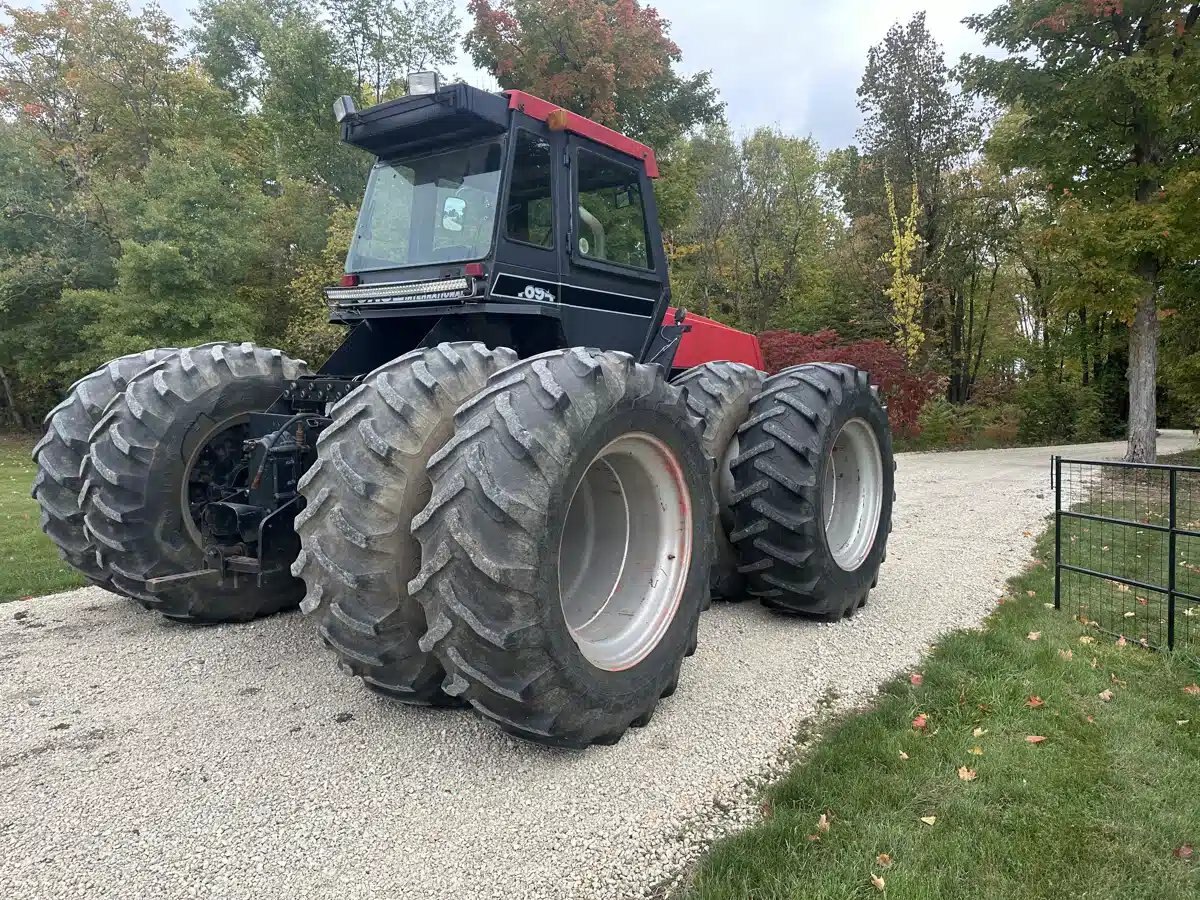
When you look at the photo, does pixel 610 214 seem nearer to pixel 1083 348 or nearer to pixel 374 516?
pixel 374 516

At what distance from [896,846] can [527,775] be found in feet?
4.28

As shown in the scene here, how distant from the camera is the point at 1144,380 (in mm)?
13672

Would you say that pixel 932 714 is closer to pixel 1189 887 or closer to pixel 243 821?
pixel 1189 887

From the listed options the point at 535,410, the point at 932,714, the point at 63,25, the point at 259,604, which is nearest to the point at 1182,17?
the point at 932,714

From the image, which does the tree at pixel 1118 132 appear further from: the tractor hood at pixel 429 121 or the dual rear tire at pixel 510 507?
the tractor hood at pixel 429 121

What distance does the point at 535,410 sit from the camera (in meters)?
2.65

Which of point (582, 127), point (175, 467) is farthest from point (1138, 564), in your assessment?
point (175, 467)

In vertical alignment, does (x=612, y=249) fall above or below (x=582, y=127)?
below

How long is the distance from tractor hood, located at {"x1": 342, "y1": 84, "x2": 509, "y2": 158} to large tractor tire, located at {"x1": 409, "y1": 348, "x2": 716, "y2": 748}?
148 centimetres

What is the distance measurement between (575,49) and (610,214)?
652 inches

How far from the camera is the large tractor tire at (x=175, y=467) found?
3727 millimetres

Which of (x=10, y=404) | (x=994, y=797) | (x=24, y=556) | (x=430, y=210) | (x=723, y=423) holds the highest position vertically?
(x=430, y=210)

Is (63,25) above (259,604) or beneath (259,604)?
Answer: above

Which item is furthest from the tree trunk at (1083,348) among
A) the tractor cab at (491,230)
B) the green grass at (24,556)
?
the green grass at (24,556)
